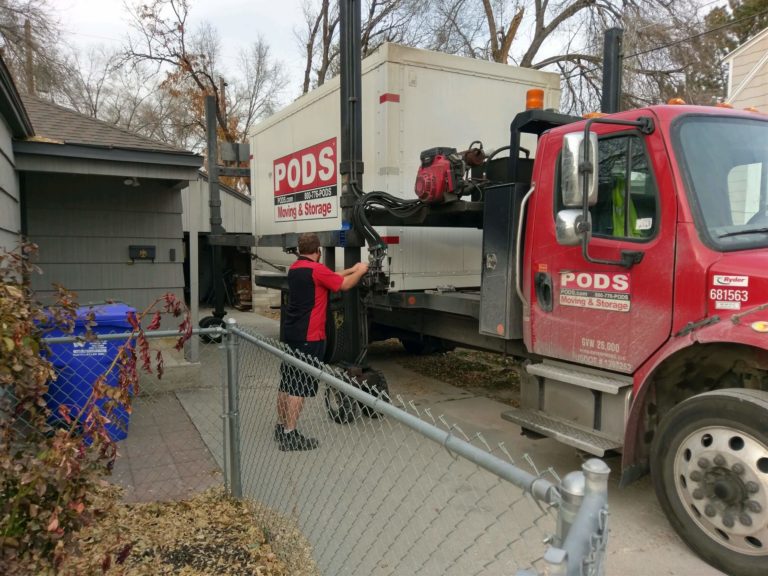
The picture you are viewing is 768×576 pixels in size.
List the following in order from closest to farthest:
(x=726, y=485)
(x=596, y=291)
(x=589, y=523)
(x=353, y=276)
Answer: (x=589, y=523), (x=726, y=485), (x=596, y=291), (x=353, y=276)

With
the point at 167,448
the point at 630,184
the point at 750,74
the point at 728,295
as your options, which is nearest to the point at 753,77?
the point at 750,74

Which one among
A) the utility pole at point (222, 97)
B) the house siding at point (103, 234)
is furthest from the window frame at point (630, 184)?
the utility pole at point (222, 97)

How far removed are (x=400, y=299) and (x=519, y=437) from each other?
1.70 metres

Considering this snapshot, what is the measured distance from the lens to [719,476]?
2.90 metres

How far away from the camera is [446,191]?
480 cm

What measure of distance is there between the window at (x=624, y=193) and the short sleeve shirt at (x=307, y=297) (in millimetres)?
2170

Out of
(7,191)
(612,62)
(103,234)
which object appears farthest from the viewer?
(103,234)

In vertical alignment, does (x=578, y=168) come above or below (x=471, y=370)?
above

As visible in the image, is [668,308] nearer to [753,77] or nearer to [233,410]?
[233,410]

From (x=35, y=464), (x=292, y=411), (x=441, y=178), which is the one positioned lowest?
(x=292, y=411)

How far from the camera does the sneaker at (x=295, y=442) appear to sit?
3960mm

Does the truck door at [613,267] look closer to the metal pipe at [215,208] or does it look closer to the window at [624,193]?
the window at [624,193]

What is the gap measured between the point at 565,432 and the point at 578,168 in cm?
168

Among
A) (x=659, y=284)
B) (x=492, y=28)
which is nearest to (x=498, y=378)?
(x=659, y=284)
